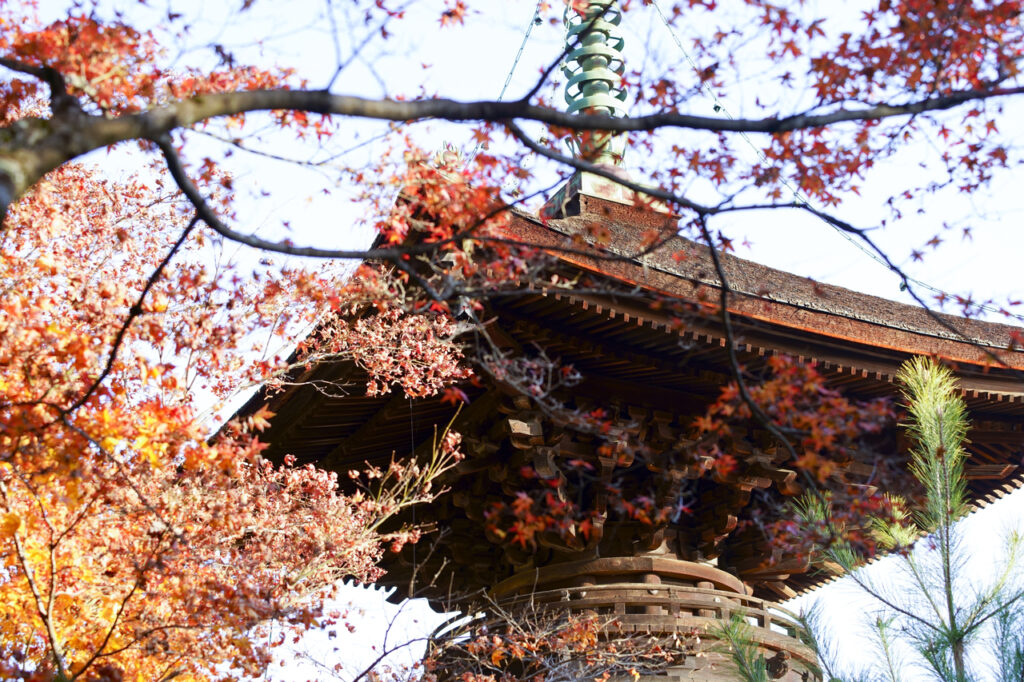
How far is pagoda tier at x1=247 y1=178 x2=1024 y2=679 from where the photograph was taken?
6.73 meters

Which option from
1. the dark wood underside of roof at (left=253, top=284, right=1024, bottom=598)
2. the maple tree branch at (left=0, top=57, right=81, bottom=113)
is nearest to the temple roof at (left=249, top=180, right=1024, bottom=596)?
the dark wood underside of roof at (left=253, top=284, right=1024, bottom=598)

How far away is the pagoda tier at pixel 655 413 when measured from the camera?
22.1ft

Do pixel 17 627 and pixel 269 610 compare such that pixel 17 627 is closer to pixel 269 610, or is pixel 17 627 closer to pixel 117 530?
pixel 117 530

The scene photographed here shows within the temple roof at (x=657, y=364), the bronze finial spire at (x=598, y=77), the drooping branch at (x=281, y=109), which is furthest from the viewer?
the bronze finial spire at (x=598, y=77)

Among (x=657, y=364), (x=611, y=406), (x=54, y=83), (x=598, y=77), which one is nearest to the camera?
(x=54, y=83)

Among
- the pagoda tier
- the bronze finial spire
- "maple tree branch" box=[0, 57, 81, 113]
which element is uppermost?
the bronze finial spire

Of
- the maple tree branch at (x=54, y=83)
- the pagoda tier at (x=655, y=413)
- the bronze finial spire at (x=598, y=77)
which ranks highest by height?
the bronze finial spire at (x=598, y=77)

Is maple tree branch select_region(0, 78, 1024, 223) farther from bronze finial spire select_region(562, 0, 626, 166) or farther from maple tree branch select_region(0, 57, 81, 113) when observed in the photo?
bronze finial spire select_region(562, 0, 626, 166)

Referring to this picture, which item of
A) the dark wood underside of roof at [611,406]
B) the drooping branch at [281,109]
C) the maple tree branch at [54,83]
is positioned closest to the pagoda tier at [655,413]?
the dark wood underside of roof at [611,406]

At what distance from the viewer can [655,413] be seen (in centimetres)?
750

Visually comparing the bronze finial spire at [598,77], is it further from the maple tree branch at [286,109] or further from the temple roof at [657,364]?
the maple tree branch at [286,109]

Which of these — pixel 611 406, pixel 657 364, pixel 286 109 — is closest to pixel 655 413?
pixel 611 406

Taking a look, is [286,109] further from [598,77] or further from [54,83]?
[598,77]

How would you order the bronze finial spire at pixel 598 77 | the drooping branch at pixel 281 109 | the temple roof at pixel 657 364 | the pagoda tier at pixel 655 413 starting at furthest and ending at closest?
the bronze finial spire at pixel 598 77, the pagoda tier at pixel 655 413, the temple roof at pixel 657 364, the drooping branch at pixel 281 109
